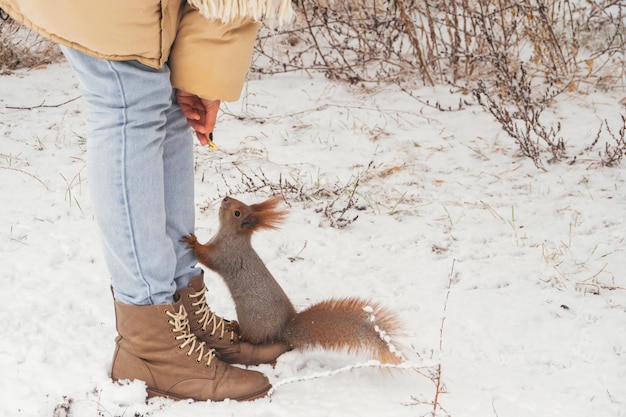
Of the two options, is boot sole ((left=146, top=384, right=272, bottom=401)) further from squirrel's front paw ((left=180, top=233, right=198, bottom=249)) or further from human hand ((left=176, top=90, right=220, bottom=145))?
human hand ((left=176, top=90, right=220, bottom=145))

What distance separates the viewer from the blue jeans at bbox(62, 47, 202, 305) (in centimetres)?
164

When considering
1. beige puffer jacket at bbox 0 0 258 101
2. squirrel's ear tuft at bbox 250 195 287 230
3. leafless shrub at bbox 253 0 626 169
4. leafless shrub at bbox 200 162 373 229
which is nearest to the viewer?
beige puffer jacket at bbox 0 0 258 101

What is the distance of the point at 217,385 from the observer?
6.41 ft

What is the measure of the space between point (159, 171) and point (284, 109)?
2397 mm

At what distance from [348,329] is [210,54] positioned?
0.85 meters

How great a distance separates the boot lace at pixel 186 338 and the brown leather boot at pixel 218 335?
5cm

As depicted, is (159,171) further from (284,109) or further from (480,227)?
(284,109)

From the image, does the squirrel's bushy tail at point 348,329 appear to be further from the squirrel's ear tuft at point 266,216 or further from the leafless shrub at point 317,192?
the leafless shrub at point 317,192

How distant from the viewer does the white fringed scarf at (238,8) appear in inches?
61.9

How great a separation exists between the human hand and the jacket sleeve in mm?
121

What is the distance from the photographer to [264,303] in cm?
214

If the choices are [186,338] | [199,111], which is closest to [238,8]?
[199,111]

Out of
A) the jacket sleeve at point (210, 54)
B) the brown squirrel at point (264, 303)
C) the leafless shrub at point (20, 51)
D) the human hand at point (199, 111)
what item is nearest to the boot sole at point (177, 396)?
the brown squirrel at point (264, 303)

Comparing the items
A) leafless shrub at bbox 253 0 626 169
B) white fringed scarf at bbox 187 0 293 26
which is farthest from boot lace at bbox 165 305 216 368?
leafless shrub at bbox 253 0 626 169
